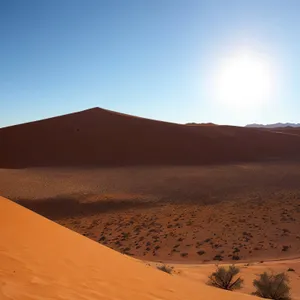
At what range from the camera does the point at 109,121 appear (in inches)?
1777

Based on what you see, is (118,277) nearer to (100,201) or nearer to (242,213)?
(242,213)


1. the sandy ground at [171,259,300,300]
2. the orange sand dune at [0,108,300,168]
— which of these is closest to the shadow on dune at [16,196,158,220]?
the sandy ground at [171,259,300,300]

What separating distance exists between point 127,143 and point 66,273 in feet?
111

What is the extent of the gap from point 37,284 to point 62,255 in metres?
1.57

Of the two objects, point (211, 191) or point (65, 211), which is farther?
point (211, 191)

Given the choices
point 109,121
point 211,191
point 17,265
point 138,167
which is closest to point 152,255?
point 17,265

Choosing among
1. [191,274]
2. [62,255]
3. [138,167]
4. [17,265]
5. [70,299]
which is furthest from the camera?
[138,167]

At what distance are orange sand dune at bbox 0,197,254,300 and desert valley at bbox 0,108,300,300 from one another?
0.02 m

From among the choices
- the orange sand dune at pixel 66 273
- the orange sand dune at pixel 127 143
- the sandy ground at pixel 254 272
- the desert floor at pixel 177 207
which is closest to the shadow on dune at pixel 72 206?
the desert floor at pixel 177 207

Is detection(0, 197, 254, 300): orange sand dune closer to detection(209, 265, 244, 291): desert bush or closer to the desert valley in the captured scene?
the desert valley

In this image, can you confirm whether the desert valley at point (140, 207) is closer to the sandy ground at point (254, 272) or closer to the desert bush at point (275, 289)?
the sandy ground at point (254, 272)

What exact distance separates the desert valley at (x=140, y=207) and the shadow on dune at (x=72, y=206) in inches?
2.6

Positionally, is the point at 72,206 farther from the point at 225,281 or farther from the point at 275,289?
the point at 275,289

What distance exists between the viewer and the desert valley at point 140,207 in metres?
4.79
